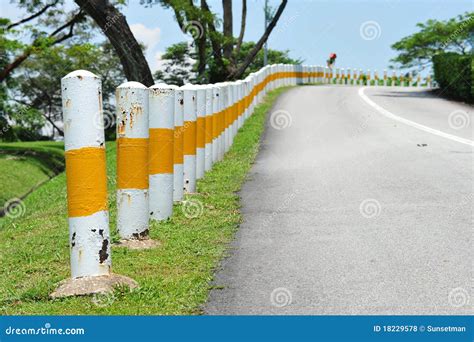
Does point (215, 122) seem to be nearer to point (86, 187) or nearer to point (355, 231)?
point (355, 231)

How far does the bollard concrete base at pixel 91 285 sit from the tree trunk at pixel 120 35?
13595 millimetres

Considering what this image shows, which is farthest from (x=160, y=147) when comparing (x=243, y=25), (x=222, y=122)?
(x=243, y=25)

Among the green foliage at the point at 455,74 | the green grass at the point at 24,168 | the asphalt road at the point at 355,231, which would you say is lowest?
the green grass at the point at 24,168

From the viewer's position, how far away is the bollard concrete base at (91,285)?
15.7ft

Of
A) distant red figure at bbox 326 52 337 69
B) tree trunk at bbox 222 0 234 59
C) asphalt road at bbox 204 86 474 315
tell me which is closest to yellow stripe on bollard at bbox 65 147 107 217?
asphalt road at bbox 204 86 474 315

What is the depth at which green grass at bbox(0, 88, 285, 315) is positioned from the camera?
452cm

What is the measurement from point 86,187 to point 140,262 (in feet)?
2.97

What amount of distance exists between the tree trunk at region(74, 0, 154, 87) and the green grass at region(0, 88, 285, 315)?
380 inches

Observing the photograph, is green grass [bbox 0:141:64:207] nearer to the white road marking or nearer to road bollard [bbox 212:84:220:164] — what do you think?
road bollard [bbox 212:84:220:164]

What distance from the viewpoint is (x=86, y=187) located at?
4902 millimetres

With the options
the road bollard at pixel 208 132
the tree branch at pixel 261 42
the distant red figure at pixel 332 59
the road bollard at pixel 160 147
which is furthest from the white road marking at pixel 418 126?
the distant red figure at pixel 332 59

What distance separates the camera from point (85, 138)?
16.0 feet

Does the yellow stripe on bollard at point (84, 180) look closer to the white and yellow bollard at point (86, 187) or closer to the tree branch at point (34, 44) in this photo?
the white and yellow bollard at point (86, 187)
